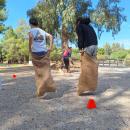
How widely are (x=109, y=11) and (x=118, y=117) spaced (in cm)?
2477

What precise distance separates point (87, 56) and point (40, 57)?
Answer: 52.7 inches

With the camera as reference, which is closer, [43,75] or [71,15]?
[43,75]

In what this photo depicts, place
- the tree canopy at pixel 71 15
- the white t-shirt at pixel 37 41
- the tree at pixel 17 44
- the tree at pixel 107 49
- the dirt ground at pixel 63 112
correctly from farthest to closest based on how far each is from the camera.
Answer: the tree at pixel 107 49 → the tree at pixel 17 44 → the tree canopy at pixel 71 15 → the white t-shirt at pixel 37 41 → the dirt ground at pixel 63 112

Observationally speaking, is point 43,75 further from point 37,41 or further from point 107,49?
point 107,49

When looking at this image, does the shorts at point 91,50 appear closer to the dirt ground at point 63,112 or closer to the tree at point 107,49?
the dirt ground at point 63,112

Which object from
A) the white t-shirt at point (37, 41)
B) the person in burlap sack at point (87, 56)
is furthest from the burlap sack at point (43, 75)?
the person in burlap sack at point (87, 56)

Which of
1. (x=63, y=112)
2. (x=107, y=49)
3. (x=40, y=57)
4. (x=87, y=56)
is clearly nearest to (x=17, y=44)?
(x=107, y=49)

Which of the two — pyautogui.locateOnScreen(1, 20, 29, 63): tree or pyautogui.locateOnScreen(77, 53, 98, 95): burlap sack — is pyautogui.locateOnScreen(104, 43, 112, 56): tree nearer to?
pyautogui.locateOnScreen(1, 20, 29, 63): tree

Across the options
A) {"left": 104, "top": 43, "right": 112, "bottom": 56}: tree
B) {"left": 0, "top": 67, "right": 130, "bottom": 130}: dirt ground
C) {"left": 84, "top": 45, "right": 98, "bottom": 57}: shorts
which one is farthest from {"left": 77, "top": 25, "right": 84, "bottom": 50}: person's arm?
{"left": 104, "top": 43, "right": 112, "bottom": 56}: tree

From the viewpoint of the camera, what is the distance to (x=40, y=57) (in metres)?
9.80

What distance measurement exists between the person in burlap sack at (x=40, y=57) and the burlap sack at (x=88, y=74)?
898 mm

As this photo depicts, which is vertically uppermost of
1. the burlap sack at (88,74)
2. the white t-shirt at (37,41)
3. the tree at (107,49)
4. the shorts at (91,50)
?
the white t-shirt at (37,41)

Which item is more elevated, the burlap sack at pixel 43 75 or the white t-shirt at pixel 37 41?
the white t-shirt at pixel 37 41

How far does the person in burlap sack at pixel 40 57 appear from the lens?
31.8 ft
